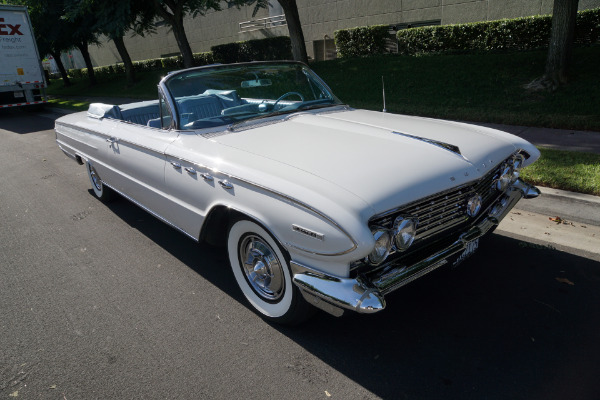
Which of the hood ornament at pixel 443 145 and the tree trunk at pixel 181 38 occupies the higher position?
the tree trunk at pixel 181 38

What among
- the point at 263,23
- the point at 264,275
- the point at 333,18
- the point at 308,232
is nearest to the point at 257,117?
the point at 264,275

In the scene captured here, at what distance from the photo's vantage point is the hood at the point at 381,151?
2.54m

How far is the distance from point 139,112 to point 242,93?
6.43 ft

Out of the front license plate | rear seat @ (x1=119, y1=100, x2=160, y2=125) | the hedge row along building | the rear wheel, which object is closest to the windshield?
rear seat @ (x1=119, y1=100, x2=160, y2=125)

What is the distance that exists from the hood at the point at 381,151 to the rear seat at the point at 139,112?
102 inches

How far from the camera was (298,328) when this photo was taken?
3.02m

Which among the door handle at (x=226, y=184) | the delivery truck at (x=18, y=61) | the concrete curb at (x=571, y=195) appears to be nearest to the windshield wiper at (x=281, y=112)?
the door handle at (x=226, y=184)

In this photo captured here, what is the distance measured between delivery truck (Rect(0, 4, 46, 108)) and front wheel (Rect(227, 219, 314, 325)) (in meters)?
16.8

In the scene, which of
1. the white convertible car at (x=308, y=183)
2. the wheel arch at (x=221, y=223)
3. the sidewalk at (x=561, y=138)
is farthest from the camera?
the sidewalk at (x=561, y=138)

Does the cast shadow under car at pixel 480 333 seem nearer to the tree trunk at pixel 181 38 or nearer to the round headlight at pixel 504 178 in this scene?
the round headlight at pixel 504 178

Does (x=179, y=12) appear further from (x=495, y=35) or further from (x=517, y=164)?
(x=517, y=164)

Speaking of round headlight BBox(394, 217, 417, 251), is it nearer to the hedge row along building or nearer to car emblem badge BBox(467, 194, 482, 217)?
car emblem badge BBox(467, 194, 482, 217)

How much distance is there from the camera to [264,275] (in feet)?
9.99

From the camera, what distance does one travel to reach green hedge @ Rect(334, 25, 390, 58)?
53.3 ft
